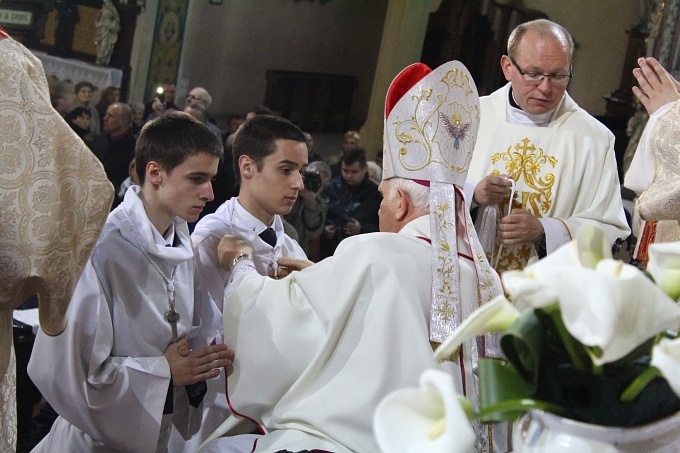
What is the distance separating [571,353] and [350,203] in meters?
5.91

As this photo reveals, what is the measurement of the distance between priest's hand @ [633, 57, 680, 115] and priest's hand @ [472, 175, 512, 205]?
610mm

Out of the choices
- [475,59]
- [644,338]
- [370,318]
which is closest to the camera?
[644,338]

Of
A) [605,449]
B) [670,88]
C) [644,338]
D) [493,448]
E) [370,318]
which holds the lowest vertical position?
[493,448]

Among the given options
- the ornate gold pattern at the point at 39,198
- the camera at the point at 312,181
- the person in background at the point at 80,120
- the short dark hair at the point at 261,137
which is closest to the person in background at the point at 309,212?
the camera at the point at 312,181

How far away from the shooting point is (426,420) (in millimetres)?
1137

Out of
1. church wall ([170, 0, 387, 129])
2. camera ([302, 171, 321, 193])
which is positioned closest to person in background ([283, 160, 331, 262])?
camera ([302, 171, 321, 193])

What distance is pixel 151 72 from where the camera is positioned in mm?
12305

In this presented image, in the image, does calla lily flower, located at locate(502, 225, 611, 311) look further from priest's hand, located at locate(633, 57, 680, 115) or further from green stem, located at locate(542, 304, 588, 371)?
priest's hand, located at locate(633, 57, 680, 115)

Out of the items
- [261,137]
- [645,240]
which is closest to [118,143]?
[261,137]

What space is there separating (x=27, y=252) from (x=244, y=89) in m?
12.8

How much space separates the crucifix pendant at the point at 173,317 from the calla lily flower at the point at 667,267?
193 centimetres

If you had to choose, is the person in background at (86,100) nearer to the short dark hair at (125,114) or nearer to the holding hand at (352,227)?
the short dark hair at (125,114)

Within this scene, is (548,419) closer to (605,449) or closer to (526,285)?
(605,449)

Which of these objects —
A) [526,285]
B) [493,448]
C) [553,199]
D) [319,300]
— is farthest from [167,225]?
[526,285]
